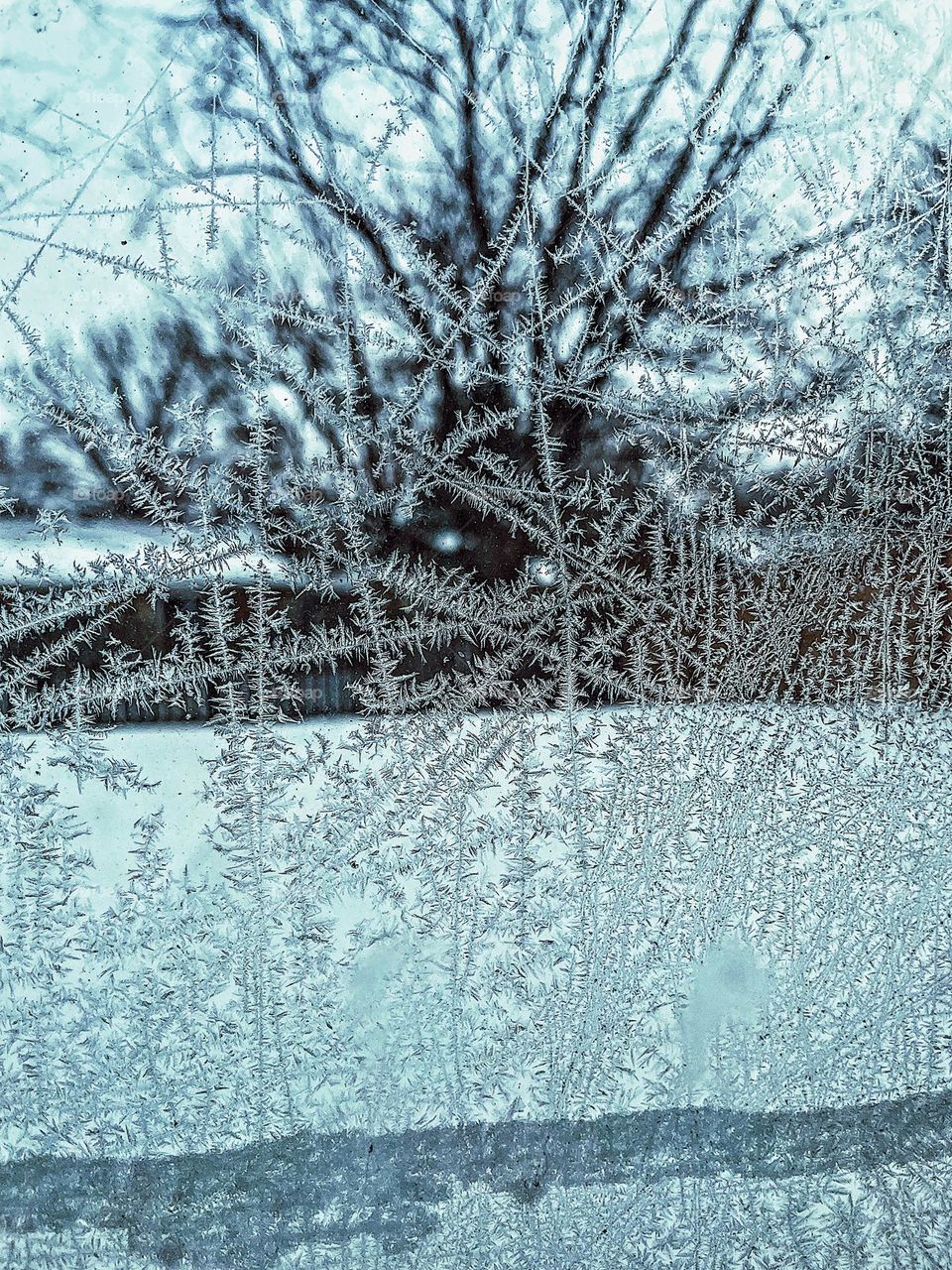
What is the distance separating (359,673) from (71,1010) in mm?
292

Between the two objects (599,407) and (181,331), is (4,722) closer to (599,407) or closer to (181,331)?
(181,331)

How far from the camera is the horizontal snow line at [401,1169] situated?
20.3 inches

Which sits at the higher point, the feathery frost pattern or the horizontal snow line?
the feathery frost pattern

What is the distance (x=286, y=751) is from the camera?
1.75 ft

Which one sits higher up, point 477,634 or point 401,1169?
point 477,634

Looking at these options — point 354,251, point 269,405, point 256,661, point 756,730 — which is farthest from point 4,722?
point 756,730

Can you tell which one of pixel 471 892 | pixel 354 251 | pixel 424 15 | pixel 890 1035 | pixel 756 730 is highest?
pixel 424 15

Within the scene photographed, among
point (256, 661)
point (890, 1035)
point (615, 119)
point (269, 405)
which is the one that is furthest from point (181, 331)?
point (890, 1035)

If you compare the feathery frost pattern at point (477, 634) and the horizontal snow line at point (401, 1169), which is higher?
the feathery frost pattern at point (477, 634)

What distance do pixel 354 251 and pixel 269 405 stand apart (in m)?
0.12

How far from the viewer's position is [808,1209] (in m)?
0.54

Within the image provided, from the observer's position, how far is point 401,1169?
20.9 inches

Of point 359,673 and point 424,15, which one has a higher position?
point 424,15

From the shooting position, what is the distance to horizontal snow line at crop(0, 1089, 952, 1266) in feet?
1.69
